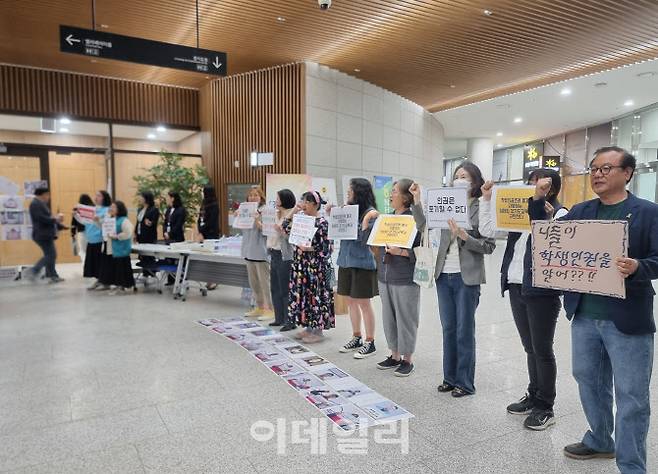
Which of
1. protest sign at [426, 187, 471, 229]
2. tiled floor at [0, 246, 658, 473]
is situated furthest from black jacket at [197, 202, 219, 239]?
protest sign at [426, 187, 471, 229]

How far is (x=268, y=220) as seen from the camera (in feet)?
16.4

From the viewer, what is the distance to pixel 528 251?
256cm

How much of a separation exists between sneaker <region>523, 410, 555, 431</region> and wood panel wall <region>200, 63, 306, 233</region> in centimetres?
675

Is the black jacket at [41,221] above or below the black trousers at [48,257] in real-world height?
above

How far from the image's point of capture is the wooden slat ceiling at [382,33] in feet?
20.4

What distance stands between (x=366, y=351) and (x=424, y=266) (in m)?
1.25

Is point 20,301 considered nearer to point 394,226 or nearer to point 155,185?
point 155,185

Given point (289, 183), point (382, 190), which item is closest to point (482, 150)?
point (382, 190)

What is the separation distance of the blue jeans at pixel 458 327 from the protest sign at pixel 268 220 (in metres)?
2.30

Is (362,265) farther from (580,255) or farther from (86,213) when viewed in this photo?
(86,213)

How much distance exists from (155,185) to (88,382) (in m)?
6.47

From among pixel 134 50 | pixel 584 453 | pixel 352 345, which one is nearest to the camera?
pixel 584 453

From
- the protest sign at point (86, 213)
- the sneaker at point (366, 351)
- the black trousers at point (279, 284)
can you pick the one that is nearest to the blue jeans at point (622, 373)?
the sneaker at point (366, 351)

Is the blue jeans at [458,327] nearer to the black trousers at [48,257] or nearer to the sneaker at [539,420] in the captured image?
the sneaker at [539,420]
